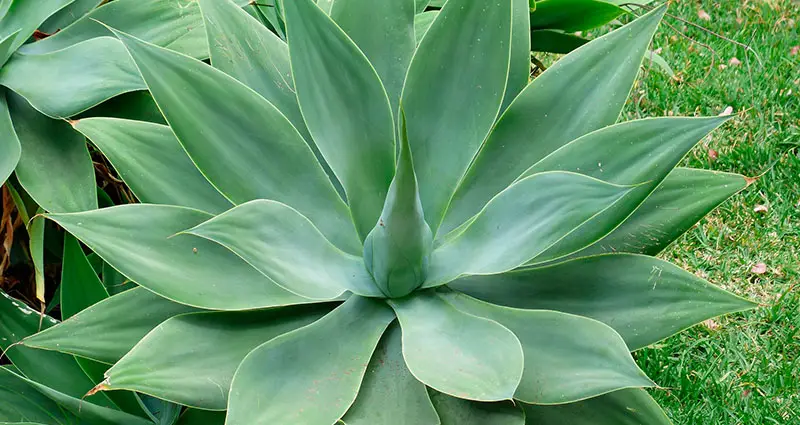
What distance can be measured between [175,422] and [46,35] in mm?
602

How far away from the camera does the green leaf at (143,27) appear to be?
3.77ft

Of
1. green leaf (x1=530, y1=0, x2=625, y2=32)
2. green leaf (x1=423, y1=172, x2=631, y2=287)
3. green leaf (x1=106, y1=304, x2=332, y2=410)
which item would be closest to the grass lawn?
green leaf (x1=530, y1=0, x2=625, y2=32)

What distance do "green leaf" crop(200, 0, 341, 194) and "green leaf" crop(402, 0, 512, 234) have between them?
0.46 ft

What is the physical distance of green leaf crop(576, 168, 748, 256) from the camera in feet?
3.16

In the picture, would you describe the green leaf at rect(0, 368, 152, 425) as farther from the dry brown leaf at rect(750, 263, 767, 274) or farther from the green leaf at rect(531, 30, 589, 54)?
the dry brown leaf at rect(750, 263, 767, 274)

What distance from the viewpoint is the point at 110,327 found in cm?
93

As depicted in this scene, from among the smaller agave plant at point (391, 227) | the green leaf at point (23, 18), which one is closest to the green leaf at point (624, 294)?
the smaller agave plant at point (391, 227)

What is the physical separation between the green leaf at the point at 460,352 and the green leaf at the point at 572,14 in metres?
0.65

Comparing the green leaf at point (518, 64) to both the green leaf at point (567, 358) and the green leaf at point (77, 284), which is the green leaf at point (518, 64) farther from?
the green leaf at point (77, 284)

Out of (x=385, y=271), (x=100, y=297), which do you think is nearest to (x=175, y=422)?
(x=100, y=297)

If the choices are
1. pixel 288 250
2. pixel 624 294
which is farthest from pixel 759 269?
pixel 288 250

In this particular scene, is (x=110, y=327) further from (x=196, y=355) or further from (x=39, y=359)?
(x=39, y=359)

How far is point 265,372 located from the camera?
0.83m

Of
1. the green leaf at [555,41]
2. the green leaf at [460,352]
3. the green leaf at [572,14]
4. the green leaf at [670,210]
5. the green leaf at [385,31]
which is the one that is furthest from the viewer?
the green leaf at [555,41]
